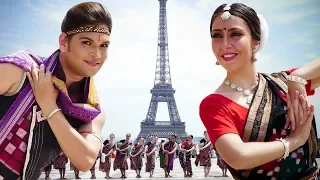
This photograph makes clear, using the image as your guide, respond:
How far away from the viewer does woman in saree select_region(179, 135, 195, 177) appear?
16000 millimetres

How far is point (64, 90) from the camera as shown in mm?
1969

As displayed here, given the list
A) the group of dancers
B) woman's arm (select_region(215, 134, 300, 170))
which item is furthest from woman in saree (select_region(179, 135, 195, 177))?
woman's arm (select_region(215, 134, 300, 170))

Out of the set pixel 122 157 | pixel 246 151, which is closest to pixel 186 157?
pixel 122 157

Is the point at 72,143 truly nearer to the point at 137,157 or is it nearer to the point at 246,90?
the point at 246,90

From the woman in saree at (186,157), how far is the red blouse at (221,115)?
46.9 feet

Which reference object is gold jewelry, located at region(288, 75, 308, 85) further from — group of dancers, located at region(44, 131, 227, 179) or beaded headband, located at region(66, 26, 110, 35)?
group of dancers, located at region(44, 131, 227, 179)

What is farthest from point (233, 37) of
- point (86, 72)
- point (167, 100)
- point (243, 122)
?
point (167, 100)

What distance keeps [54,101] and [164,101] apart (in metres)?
46.8

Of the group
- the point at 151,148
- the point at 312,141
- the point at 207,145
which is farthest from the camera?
the point at 151,148

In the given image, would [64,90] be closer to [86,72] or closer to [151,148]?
[86,72]

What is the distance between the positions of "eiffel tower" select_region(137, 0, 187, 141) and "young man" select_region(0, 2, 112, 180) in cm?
4284

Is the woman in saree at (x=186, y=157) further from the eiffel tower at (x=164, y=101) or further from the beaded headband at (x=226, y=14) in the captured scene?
the eiffel tower at (x=164, y=101)

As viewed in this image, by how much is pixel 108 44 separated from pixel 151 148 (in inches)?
609

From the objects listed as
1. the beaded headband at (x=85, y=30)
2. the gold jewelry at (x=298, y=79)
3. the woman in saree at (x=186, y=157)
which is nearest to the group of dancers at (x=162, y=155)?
the woman in saree at (x=186, y=157)
